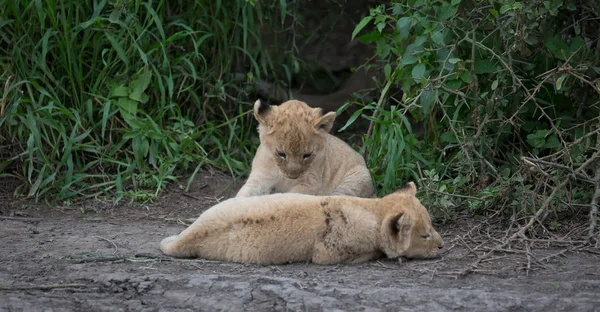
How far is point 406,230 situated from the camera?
596 centimetres

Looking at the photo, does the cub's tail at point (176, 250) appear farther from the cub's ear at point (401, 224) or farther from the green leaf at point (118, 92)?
the green leaf at point (118, 92)

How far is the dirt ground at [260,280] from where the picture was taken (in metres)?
5.07

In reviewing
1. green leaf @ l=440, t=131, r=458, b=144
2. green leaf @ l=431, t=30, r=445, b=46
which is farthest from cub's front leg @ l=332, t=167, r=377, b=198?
green leaf @ l=431, t=30, r=445, b=46

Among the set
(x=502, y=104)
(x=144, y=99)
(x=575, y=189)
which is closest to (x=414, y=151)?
(x=502, y=104)

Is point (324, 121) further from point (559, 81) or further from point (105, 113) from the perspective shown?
point (105, 113)

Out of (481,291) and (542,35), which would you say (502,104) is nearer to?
(542,35)

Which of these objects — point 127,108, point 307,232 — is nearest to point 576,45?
point 307,232

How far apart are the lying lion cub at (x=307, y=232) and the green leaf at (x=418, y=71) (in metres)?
1.59

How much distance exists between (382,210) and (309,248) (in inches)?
23.0

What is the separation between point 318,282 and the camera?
542 cm

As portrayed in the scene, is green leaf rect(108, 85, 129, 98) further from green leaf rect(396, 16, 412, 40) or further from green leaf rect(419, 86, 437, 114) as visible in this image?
green leaf rect(419, 86, 437, 114)

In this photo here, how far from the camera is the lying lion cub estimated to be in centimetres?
591

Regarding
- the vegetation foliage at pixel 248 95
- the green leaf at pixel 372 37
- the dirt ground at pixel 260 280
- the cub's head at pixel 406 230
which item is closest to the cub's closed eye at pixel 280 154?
the vegetation foliage at pixel 248 95

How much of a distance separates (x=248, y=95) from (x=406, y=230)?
4.05 metres
